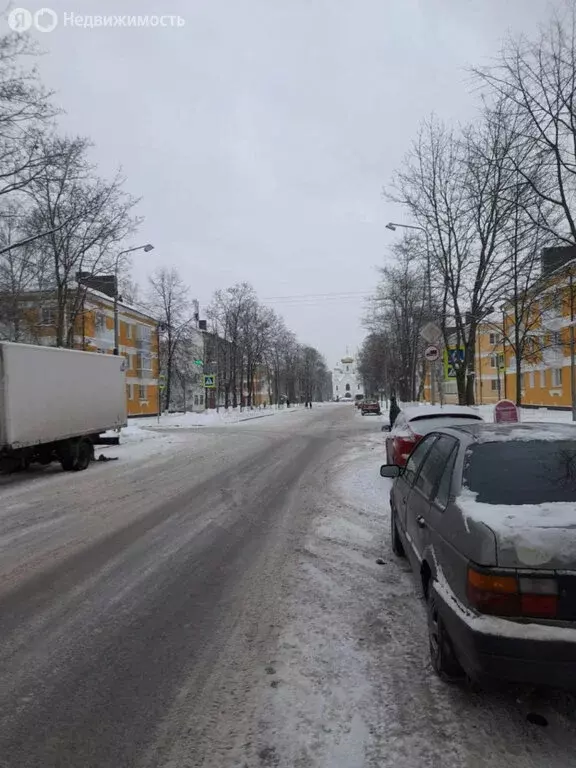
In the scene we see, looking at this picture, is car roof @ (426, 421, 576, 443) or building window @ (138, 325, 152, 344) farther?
building window @ (138, 325, 152, 344)

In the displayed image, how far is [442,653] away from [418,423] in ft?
23.4

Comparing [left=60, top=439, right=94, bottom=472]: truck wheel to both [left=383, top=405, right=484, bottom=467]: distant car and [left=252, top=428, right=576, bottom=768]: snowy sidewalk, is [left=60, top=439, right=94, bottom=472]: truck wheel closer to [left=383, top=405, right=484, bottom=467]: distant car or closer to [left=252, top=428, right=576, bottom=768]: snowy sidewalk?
[left=383, top=405, right=484, bottom=467]: distant car

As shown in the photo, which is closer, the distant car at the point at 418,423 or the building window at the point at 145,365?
the distant car at the point at 418,423

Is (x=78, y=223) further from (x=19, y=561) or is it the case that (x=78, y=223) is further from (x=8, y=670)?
(x=8, y=670)

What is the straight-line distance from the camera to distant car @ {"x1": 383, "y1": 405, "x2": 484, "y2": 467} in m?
9.72

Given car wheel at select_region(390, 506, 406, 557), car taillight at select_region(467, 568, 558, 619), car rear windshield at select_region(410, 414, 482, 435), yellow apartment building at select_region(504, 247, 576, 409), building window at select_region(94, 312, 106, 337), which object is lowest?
car wheel at select_region(390, 506, 406, 557)

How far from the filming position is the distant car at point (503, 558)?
264 cm

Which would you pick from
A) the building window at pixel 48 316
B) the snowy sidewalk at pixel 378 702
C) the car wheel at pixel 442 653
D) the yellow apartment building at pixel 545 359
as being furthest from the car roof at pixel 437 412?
the building window at pixel 48 316

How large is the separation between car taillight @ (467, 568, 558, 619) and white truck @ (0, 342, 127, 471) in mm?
11176

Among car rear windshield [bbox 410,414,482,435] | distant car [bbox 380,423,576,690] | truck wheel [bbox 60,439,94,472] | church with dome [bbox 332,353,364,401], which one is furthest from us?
church with dome [bbox 332,353,364,401]

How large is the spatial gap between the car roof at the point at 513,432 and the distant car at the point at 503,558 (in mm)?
13

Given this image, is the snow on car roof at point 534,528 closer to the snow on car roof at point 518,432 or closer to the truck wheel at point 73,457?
the snow on car roof at point 518,432

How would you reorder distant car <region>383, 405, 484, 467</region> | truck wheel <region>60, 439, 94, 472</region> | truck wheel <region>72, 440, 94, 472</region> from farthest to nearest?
truck wheel <region>72, 440, 94, 472</region>
truck wheel <region>60, 439, 94, 472</region>
distant car <region>383, 405, 484, 467</region>

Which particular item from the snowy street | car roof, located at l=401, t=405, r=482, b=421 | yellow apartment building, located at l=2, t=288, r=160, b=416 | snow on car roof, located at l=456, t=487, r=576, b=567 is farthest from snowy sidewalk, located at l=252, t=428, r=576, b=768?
yellow apartment building, located at l=2, t=288, r=160, b=416
